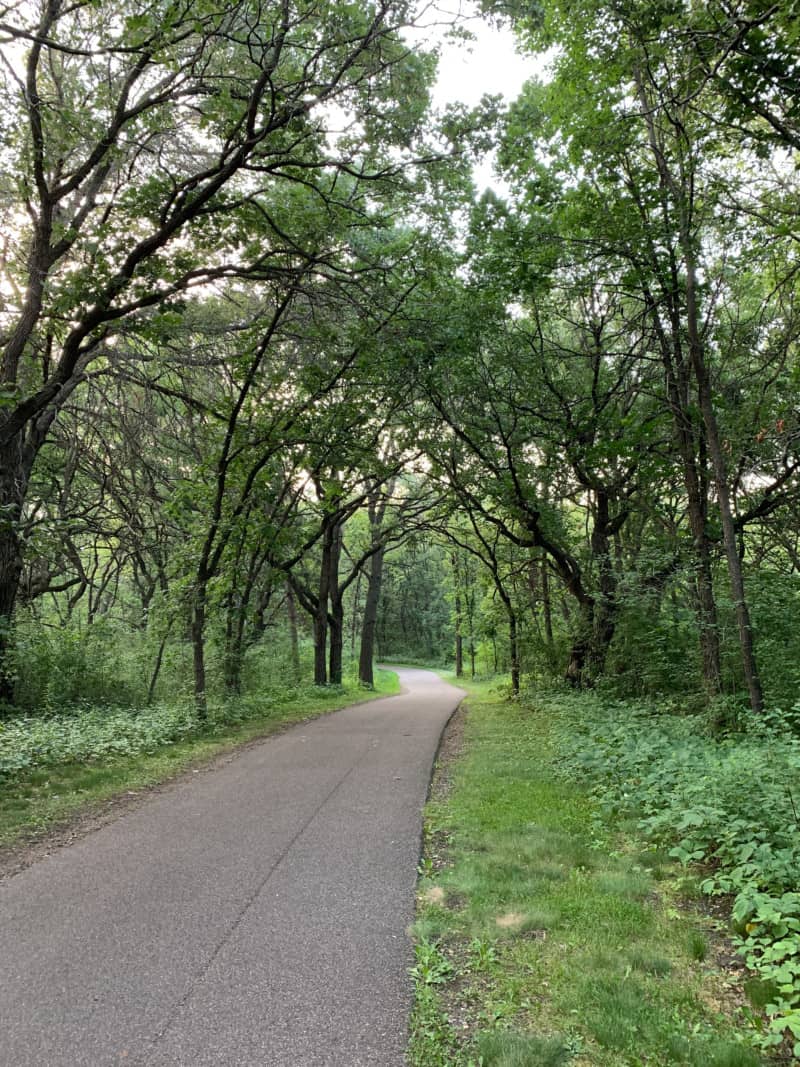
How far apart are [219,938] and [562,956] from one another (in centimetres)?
191

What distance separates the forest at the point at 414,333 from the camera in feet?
21.4

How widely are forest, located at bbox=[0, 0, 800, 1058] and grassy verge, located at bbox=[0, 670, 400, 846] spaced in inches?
13.6

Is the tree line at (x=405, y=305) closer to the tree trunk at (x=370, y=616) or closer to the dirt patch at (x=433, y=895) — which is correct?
the dirt patch at (x=433, y=895)

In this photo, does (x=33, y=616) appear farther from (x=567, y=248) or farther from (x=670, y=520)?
(x=670, y=520)

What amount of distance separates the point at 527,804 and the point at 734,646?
524cm

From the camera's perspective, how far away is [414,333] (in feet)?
32.7

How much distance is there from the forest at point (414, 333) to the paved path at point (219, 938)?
1967mm

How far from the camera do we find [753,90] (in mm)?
6207

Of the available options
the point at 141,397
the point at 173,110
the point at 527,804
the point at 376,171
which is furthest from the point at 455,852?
the point at 141,397

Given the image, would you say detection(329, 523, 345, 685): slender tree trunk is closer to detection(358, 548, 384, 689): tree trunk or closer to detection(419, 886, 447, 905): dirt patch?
detection(358, 548, 384, 689): tree trunk

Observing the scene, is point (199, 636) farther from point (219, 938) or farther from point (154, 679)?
point (219, 938)

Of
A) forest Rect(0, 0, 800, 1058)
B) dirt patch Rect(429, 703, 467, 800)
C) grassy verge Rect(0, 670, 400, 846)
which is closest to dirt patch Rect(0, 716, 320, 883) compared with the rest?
grassy verge Rect(0, 670, 400, 846)

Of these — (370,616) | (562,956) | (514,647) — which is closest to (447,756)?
(562,956)

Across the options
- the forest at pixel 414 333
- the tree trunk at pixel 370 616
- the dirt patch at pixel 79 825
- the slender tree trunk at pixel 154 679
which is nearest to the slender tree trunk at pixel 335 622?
the tree trunk at pixel 370 616
